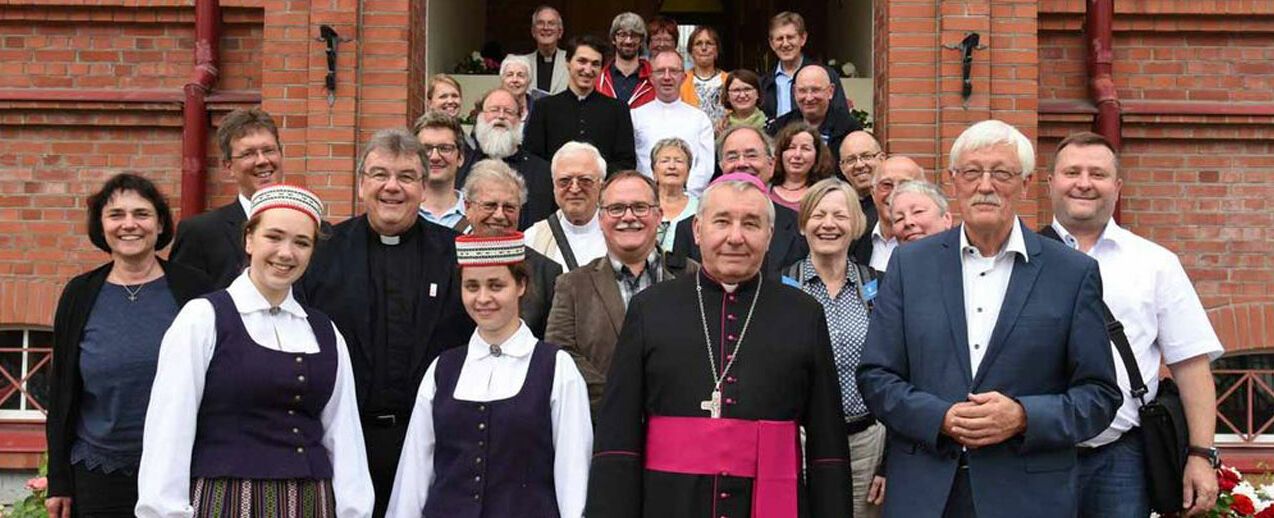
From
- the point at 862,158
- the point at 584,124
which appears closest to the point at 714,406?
the point at 862,158

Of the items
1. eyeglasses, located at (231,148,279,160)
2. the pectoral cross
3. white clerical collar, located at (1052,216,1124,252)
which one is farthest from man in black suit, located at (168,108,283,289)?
white clerical collar, located at (1052,216,1124,252)

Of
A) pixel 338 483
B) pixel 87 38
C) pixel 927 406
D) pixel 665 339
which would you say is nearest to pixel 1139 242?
pixel 927 406

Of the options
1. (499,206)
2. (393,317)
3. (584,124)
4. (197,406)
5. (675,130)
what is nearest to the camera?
(197,406)

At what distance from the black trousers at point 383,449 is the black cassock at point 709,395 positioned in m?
1.03

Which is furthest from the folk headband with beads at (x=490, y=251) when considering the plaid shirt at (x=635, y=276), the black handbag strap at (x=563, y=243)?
the black handbag strap at (x=563, y=243)

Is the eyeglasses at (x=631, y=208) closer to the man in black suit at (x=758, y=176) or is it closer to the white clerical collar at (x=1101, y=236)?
the man in black suit at (x=758, y=176)

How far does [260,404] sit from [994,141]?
2.46 meters

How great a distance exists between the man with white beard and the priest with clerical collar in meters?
3.41

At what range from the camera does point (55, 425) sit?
17.0 feet

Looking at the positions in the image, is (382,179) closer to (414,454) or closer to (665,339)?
(414,454)

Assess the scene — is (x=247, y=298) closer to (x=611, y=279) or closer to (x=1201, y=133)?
(x=611, y=279)

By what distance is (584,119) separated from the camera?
864 cm

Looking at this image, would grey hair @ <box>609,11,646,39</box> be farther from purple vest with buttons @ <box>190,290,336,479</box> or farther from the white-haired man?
purple vest with buttons @ <box>190,290,336,479</box>

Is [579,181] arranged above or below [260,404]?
above
